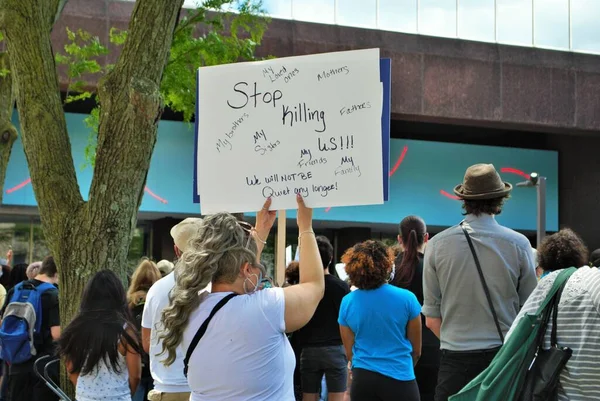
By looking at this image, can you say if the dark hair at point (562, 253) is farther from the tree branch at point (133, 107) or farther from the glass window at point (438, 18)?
the glass window at point (438, 18)

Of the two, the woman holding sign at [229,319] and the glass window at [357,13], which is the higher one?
the glass window at [357,13]

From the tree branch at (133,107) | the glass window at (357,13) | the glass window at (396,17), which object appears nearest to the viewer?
the tree branch at (133,107)

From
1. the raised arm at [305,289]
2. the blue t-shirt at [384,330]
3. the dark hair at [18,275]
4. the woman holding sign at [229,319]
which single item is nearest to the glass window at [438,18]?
the dark hair at [18,275]

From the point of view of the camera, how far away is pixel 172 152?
779 inches

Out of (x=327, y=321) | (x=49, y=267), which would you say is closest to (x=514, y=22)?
(x=327, y=321)

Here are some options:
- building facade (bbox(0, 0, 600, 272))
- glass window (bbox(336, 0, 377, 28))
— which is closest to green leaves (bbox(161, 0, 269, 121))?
building facade (bbox(0, 0, 600, 272))

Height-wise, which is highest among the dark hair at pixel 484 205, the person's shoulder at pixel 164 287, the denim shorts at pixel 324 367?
the dark hair at pixel 484 205

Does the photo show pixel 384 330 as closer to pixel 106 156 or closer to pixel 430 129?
pixel 106 156

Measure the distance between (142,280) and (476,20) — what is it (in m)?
16.3

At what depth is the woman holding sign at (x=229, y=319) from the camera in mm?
3361

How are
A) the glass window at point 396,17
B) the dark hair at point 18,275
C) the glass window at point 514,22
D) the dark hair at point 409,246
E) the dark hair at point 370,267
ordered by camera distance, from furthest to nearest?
1. the glass window at point 514,22
2. the glass window at point 396,17
3. the dark hair at point 18,275
4. the dark hair at point 409,246
5. the dark hair at point 370,267

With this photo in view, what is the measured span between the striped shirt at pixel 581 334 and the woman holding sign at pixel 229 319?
1.08 meters

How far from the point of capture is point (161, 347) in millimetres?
5148

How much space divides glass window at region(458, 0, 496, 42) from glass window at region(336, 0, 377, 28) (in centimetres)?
232
